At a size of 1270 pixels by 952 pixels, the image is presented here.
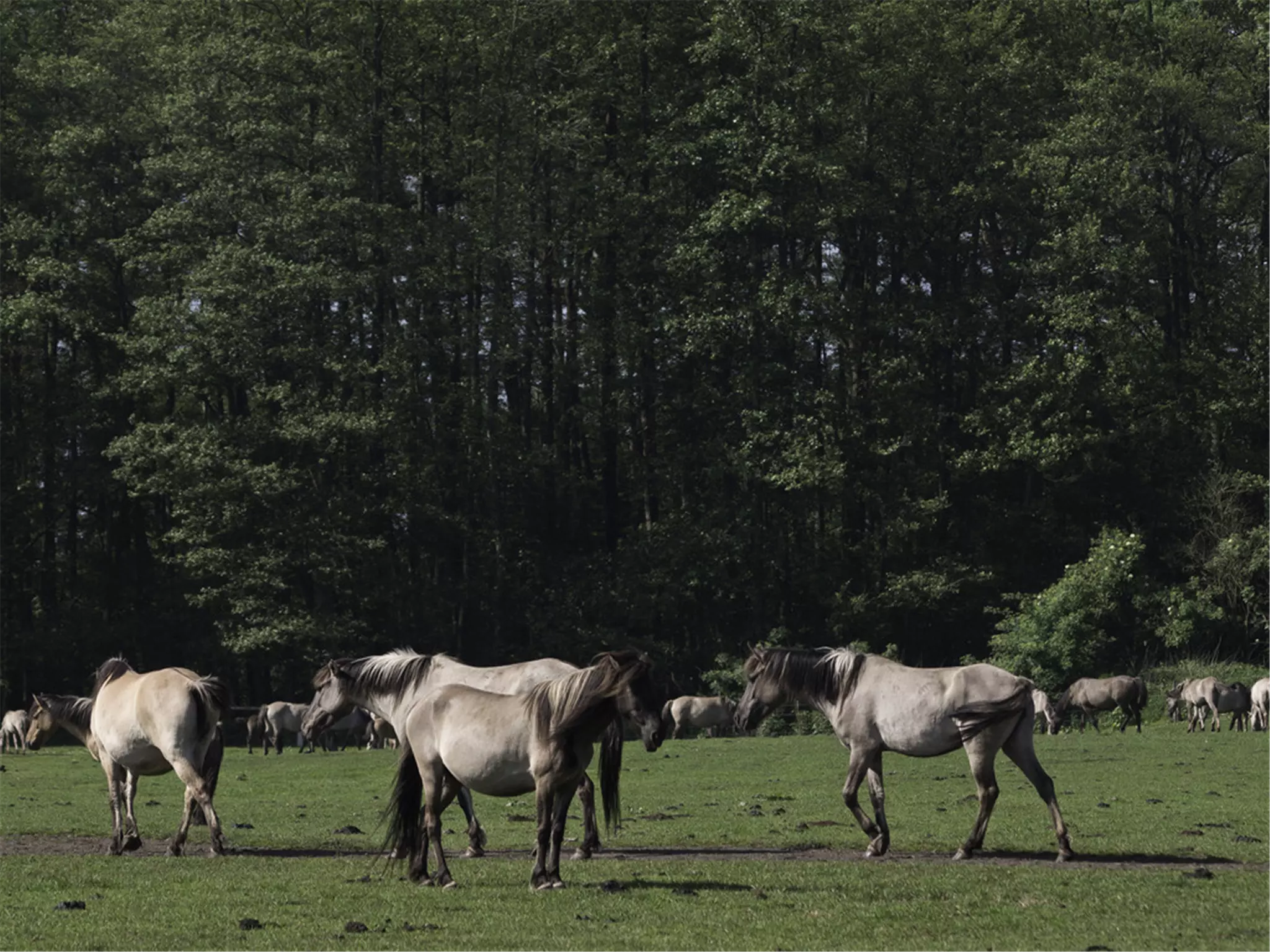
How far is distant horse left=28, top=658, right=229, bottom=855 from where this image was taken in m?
18.6

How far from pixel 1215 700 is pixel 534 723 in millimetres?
34291

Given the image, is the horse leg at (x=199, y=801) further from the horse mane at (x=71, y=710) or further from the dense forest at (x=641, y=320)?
the dense forest at (x=641, y=320)

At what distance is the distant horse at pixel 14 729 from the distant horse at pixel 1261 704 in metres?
32.6

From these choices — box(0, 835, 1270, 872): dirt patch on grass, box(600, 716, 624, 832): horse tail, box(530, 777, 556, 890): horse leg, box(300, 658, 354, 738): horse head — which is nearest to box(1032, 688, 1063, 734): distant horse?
box(0, 835, 1270, 872): dirt patch on grass

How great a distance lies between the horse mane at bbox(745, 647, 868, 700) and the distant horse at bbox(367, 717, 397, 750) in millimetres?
25623

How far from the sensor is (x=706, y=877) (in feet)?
51.9

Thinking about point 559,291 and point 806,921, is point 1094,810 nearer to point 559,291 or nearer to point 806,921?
point 806,921

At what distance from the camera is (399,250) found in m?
56.9

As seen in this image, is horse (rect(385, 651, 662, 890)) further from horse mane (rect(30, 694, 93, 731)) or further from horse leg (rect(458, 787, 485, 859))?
horse mane (rect(30, 694, 93, 731))

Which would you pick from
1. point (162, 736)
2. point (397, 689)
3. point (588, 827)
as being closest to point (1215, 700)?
point (588, 827)

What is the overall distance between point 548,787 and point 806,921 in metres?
2.94

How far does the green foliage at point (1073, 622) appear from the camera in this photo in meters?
50.3

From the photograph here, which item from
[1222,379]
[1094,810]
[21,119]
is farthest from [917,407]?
[1094,810]

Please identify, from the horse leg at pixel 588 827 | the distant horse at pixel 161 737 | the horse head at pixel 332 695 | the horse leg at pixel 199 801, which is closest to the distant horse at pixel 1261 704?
the horse leg at pixel 588 827
